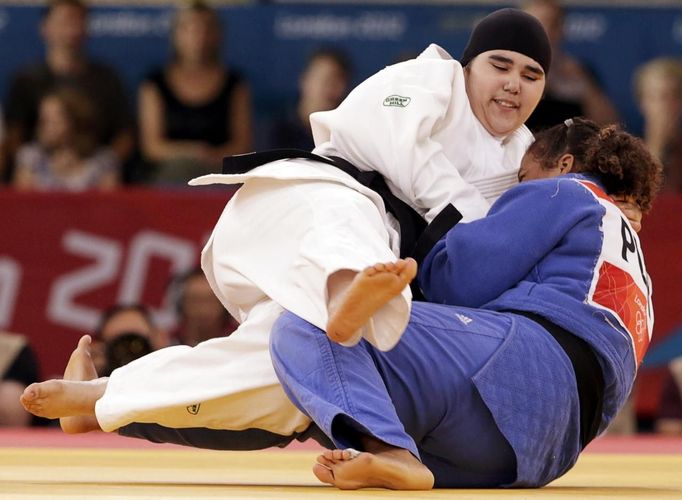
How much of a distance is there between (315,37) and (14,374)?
2577mm

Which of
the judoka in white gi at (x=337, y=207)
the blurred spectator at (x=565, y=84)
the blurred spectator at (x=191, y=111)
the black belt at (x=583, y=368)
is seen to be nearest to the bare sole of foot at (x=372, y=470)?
the judoka in white gi at (x=337, y=207)

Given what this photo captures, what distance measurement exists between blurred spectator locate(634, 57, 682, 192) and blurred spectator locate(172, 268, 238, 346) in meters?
2.63

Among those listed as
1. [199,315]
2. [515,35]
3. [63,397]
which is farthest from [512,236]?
[199,315]

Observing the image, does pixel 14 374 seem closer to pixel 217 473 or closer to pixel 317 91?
pixel 317 91

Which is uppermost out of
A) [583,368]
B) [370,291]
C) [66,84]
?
[370,291]

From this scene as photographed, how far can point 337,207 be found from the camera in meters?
3.24

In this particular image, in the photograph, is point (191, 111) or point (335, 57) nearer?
point (335, 57)

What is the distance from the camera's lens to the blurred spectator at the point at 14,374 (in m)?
6.45

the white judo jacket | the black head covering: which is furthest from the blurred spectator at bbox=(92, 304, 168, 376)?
the black head covering

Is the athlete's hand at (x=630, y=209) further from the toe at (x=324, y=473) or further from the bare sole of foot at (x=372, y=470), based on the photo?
the toe at (x=324, y=473)

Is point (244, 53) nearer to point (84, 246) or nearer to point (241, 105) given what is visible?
point (241, 105)

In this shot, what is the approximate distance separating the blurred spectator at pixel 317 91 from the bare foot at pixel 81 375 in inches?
153

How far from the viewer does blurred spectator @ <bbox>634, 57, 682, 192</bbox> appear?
757 cm

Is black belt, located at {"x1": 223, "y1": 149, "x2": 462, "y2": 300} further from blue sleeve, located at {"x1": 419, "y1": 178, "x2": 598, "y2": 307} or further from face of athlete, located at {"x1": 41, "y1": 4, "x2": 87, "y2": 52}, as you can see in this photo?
face of athlete, located at {"x1": 41, "y1": 4, "x2": 87, "y2": 52}
